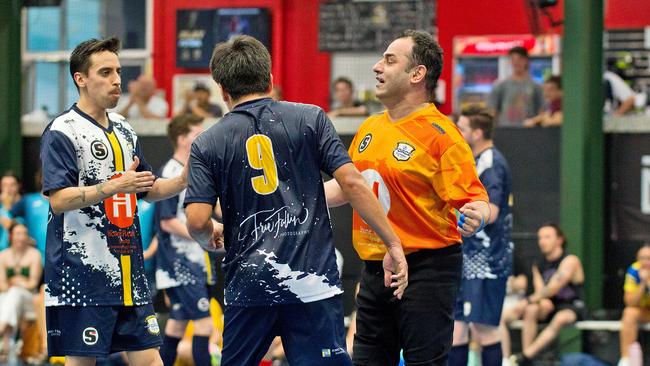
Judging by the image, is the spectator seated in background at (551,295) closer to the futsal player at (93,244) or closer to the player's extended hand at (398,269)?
the futsal player at (93,244)

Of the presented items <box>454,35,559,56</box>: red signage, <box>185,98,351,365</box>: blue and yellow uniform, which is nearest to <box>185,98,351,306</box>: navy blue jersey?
<box>185,98,351,365</box>: blue and yellow uniform

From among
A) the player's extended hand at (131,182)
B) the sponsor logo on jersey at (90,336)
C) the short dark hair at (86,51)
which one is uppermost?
the short dark hair at (86,51)

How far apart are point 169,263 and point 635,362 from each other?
3790 millimetres

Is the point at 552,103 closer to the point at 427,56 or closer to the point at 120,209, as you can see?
the point at 427,56

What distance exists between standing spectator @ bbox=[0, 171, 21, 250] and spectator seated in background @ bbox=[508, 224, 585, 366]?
5.09 metres

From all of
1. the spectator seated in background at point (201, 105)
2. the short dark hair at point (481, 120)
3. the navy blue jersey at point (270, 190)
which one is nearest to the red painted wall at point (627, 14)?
the spectator seated in background at point (201, 105)

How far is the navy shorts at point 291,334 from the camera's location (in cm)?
461

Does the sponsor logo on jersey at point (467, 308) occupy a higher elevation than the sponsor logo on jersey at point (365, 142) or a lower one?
lower

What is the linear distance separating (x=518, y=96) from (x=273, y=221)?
739 cm

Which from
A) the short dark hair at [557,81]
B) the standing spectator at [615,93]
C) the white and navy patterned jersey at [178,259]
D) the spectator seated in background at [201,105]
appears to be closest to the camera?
the white and navy patterned jersey at [178,259]

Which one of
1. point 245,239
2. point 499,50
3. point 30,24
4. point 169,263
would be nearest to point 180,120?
point 169,263

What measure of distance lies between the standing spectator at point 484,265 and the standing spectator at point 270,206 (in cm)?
329

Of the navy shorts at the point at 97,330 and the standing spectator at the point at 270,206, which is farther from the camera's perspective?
the navy shorts at the point at 97,330

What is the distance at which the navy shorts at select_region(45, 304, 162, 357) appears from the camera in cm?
536
